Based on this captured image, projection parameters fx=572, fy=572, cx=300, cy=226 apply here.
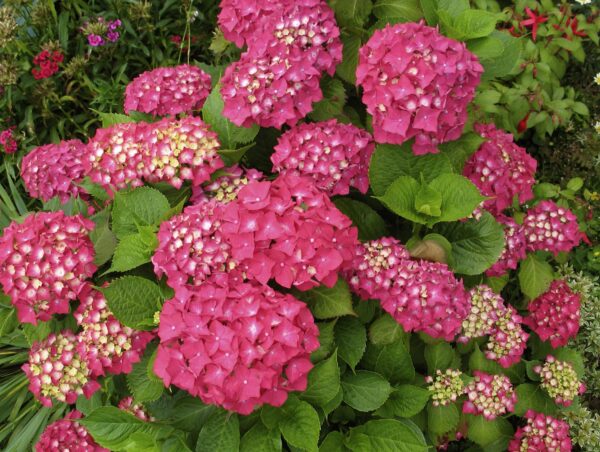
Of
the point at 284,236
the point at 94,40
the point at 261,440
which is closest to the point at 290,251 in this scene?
the point at 284,236

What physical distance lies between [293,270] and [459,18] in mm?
1096

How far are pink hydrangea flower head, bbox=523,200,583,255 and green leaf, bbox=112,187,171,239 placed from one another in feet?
4.82

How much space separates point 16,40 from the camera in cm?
Result: 337

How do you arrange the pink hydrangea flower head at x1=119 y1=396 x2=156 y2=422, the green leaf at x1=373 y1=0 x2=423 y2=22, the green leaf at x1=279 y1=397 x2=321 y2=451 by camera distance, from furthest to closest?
the green leaf at x1=373 y1=0 x2=423 y2=22 < the pink hydrangea flower head at x1=119 y1=396 x2=156 y2=422 < the green leaf at x1=279 y1=397 x2=321 y2=451

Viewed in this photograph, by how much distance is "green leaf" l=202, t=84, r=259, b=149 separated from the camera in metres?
1.97

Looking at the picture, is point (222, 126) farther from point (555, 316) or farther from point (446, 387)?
point (555, 316)

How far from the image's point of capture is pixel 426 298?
174 cm

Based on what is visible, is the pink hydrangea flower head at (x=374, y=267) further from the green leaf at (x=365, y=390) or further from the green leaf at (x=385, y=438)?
the green leaf at (x=385, y=438)

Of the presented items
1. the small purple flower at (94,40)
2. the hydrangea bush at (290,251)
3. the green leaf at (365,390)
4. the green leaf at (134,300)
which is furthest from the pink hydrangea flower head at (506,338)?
the small purple flower at (94,40)

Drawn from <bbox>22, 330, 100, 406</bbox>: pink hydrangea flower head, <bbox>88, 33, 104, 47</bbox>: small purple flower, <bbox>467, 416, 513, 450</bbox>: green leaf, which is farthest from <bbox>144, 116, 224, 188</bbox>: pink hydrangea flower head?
<bbox>88, 33, 104, 47</bbox>: small purple flower

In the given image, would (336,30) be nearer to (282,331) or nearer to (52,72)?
(282,331)

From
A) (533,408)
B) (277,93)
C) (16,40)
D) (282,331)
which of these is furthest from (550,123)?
(16,40)

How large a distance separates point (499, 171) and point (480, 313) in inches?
20.7

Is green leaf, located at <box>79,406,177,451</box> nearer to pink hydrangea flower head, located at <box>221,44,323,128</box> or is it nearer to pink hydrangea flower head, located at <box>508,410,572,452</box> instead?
pink hydrangea flower head, located at <box>221,44,323,128</box>
